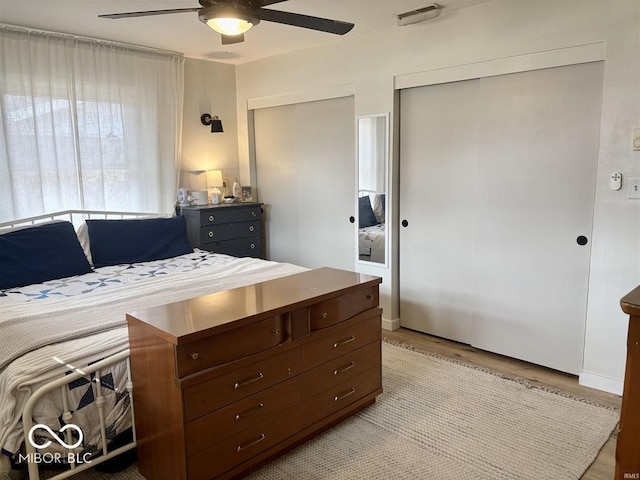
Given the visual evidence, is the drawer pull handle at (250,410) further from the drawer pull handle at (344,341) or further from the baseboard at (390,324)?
the baseboard at (390,324)

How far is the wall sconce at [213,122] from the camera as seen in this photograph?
14.6 ft

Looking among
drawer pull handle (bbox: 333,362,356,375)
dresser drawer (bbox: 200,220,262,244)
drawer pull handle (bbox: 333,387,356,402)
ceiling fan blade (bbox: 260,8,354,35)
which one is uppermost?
ceiling fan blade (bbox: 260,8,354,35)

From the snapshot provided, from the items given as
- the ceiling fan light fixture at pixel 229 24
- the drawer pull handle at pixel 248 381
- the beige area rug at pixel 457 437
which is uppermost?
the ceiling fan light fixture at pixel 229 24

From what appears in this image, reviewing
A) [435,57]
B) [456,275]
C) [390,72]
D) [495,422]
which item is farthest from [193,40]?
[495,422]

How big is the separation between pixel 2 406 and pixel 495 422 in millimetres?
2267

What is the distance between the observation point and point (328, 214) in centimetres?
425

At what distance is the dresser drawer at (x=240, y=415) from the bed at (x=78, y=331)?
0.44 meters

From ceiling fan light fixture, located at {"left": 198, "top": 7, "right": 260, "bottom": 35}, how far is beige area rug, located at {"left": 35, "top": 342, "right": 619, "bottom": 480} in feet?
6.55

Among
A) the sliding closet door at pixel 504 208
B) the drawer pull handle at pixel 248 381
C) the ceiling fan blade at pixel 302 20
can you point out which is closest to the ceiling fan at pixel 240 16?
the ceiling fan blade at pixel 302 20

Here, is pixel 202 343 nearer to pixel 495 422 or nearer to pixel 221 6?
pixel 221 6

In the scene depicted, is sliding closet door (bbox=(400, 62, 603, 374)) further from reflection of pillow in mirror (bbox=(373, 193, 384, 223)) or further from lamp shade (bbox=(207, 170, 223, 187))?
lamp shade (bbox=(207, 170, 223, 187))

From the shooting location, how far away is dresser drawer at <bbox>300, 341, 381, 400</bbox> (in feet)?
7.16

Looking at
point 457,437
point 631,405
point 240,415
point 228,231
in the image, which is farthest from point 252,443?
point 228,231

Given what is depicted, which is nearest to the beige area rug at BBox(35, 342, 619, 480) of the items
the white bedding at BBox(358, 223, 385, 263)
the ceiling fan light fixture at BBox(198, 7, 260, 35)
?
the white bedding at BBox(358, 223, 385, 263)
